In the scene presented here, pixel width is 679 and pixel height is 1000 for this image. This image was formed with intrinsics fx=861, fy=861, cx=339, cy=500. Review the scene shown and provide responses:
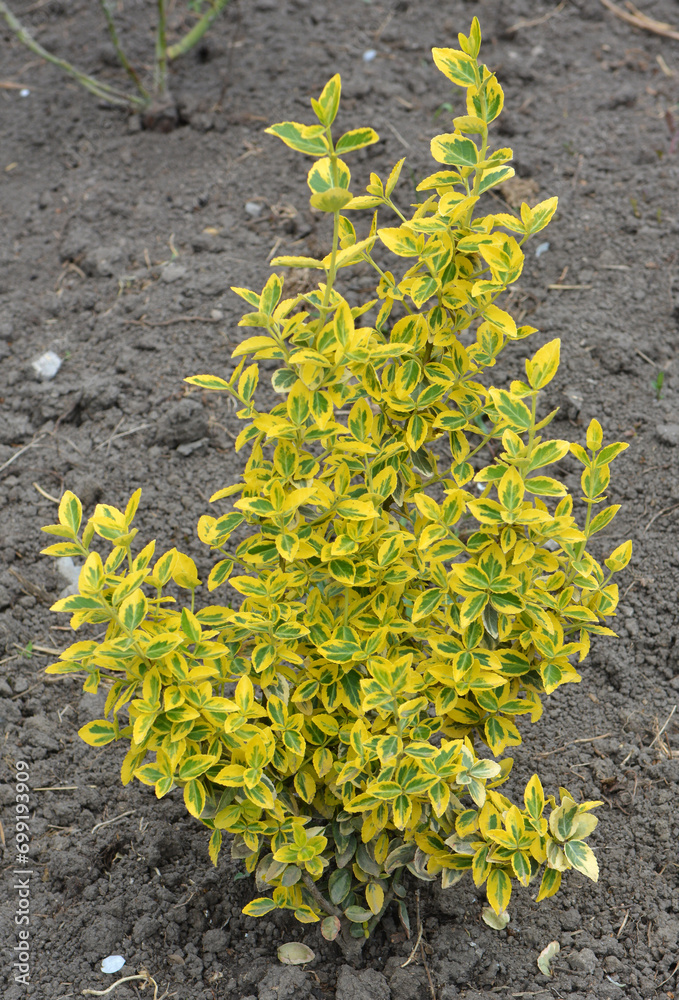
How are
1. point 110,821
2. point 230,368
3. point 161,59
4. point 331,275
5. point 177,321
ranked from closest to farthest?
point 331,275
point 110,821
point 230,368
point 177,321
point 161,59

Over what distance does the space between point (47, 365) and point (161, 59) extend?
5.42 feet

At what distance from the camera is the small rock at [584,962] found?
72.5 inches

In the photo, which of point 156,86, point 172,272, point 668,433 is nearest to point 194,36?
point 156,86

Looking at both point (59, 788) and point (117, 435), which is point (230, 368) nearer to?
point (117, 435)

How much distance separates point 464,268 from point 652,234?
2.21 metres

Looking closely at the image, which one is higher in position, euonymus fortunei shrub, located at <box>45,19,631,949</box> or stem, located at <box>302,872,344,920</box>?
euonymus fortunei shrub, located at <box>45,19,631,949</box>

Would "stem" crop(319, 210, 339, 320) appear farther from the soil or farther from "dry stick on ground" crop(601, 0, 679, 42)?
"dry stick on ground" crop(601, 0, 679, 42)

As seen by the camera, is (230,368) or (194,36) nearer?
(230,368)

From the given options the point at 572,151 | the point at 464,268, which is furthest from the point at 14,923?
the point at 572,151

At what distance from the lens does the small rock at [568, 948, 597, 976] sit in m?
1.84

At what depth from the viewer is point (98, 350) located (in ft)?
10.5

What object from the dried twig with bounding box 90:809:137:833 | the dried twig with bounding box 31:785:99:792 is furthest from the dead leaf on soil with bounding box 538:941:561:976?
the dried twig with bounding box 31:785:99:792

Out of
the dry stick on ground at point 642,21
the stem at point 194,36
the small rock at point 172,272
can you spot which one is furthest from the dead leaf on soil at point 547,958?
the dry stick on ground at point 642,21

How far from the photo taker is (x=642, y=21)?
4.39 metres
